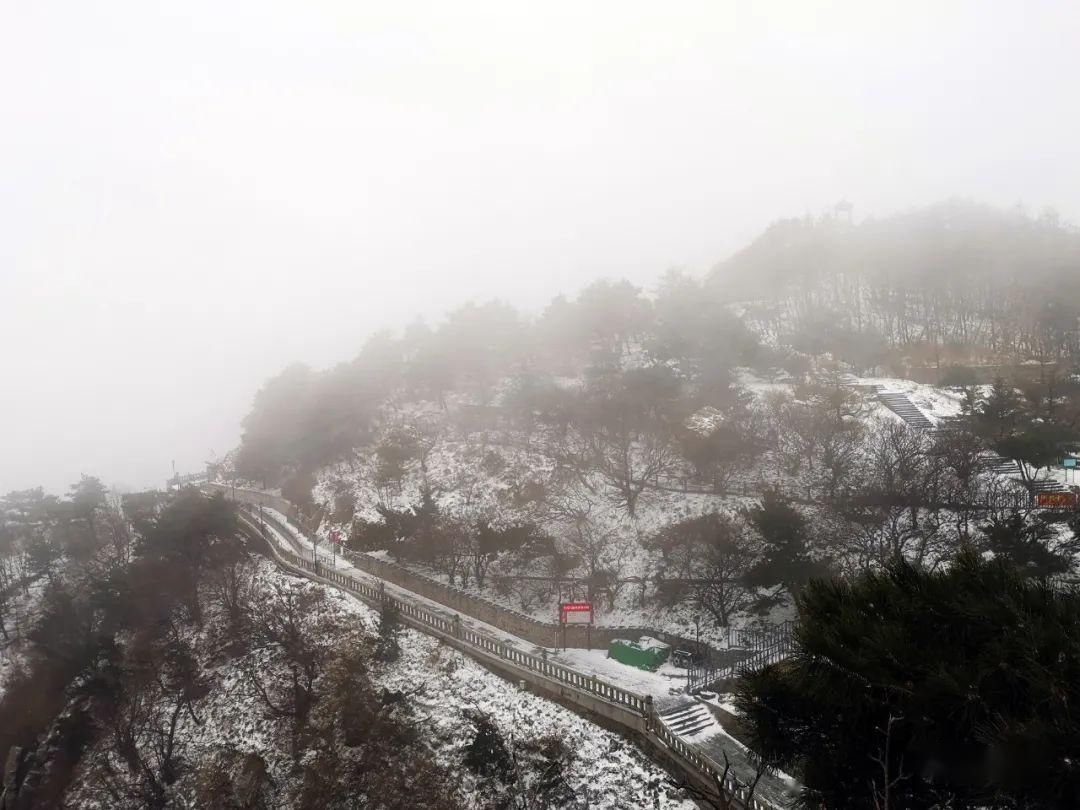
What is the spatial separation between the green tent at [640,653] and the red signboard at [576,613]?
1367mm

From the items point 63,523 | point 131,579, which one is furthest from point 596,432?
point 63,523

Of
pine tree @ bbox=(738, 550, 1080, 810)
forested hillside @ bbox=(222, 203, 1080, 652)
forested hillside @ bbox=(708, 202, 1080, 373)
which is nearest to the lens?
pine tree @ bbox=(738, 550, 1080, 810)

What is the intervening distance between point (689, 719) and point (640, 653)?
393 cm

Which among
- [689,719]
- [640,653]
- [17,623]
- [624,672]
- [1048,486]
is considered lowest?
[17,623]

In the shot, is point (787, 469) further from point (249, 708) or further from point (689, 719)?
point (249, 708)

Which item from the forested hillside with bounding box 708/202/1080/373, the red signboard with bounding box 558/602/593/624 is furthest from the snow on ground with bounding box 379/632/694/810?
the forested hillside with bounding box 708/202/1080/373

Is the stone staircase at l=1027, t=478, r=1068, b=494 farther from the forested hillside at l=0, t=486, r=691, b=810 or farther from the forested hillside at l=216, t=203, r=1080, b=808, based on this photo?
the forested hillside at l=0, t=486, r=691, b=810

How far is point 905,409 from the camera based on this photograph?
108ft

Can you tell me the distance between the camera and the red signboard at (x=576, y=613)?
22.0m

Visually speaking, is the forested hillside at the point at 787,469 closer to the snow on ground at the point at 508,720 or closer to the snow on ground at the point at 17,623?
the snow on ground at the point at 508,720

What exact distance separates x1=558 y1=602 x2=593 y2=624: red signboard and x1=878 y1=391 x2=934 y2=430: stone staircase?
65.4 ft

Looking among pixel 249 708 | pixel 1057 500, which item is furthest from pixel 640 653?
pixel 1057 500

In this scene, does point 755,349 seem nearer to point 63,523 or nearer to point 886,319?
point 886,319

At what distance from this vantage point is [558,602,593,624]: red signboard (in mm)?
22047
